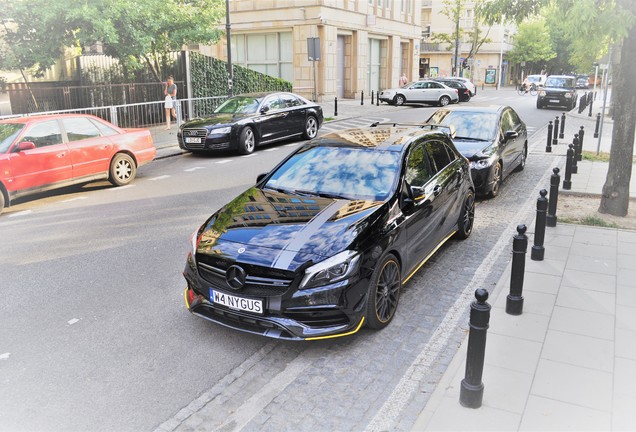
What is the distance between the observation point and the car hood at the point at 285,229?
4.48m

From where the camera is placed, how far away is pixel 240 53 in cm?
3703

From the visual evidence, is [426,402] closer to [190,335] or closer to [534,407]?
[534,407]

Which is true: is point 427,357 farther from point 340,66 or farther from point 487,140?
point 340,66

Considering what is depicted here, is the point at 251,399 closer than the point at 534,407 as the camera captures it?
No

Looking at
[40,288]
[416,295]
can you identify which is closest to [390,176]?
[416,295]

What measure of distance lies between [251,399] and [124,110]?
46.7ft

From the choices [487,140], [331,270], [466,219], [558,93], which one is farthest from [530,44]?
[331,270]

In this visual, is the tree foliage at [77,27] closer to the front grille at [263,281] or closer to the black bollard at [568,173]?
the black bollard at [568,173]

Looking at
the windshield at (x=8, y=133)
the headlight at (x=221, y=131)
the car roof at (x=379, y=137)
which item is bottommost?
the headlight at (x=221, y=131)

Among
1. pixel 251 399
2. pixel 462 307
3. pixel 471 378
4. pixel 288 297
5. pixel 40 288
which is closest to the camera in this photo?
pixel 471 378

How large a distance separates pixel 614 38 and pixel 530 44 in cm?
7175

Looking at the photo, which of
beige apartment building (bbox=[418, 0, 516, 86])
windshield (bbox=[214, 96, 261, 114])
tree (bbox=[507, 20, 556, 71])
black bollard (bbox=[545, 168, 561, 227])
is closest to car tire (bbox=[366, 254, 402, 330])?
black bollard (bbox=[545, 168, 561, 227])

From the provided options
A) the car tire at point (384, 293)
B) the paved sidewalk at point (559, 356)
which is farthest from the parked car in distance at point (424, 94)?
the car tire at point (384, 293)

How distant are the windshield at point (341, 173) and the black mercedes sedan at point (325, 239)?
0.04 feet
